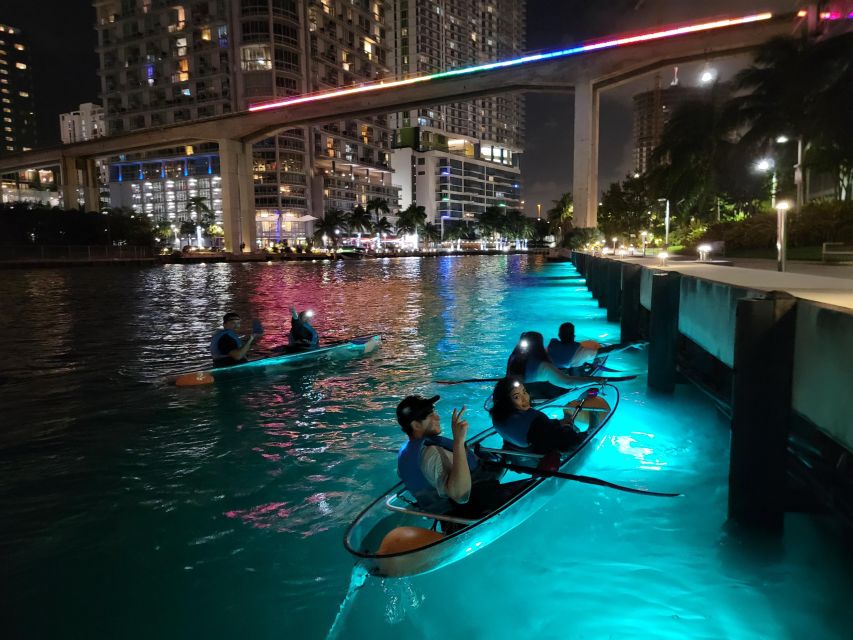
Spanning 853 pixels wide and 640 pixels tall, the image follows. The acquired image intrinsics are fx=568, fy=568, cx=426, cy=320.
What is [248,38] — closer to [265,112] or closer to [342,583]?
[265,112]

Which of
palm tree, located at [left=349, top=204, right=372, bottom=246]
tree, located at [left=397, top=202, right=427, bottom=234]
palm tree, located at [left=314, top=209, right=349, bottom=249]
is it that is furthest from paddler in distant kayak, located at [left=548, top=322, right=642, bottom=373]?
tree, located at [left=397, top=202, right=427, bottom=234]

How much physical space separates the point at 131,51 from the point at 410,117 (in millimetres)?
90745

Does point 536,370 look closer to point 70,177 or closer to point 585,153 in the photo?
point 585,153

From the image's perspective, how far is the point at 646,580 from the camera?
522 centimetres

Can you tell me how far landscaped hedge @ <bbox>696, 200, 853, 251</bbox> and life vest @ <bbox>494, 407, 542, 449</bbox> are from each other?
30.4 meters

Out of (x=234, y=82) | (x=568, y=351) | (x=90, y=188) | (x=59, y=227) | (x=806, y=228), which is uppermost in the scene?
(x=234, y=82)

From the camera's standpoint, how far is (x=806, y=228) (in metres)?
31.2

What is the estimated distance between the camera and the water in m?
4.82

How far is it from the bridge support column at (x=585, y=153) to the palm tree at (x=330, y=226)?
2475 inches

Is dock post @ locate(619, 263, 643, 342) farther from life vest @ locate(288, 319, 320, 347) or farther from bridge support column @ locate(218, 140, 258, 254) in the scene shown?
bridge support column @ locate(218, 140, 258, 254)

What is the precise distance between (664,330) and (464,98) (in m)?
61.5

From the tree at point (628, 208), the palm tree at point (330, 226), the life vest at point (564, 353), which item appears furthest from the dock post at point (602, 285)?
the palm tree at point (330, 226)

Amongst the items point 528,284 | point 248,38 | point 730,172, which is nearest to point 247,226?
point 248,38

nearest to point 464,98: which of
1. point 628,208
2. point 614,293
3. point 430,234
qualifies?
point 628,208
